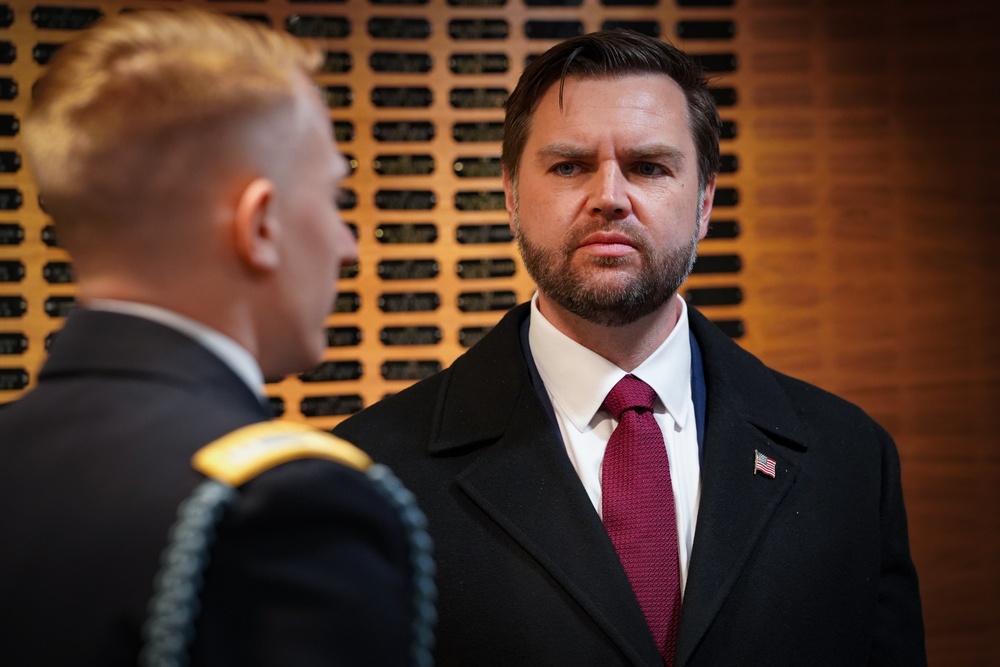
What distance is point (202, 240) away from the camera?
3.01 ft

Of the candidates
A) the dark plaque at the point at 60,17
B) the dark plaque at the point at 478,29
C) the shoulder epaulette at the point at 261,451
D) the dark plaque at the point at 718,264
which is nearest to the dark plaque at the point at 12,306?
the dark plaque at the point at 60,17

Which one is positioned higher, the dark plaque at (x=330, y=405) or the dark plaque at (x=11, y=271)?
the dark plaque at (x=11, y=271)

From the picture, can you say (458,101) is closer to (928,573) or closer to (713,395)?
(713,395)

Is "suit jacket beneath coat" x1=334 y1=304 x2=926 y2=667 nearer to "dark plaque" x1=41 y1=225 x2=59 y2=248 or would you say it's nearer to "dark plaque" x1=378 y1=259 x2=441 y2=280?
"dark plaque" x1=378 y1=259 x2=441 y2=280

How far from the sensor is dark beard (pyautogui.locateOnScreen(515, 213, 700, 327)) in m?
1.95

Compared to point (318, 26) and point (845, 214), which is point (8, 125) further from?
point (845, 214)

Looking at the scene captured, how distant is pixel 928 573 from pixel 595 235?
7.71ft

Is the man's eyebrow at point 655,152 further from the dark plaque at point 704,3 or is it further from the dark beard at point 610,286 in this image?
the dark plaque at point 704,3

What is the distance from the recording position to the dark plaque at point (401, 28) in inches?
136

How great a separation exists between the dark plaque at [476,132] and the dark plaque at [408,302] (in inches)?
21.4

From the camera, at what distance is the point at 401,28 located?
11.4 ft

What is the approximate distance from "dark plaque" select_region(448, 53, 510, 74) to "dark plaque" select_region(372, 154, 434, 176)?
322 millimetres

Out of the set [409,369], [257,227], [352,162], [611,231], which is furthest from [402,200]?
[257,227]

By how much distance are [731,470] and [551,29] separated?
2096mm
